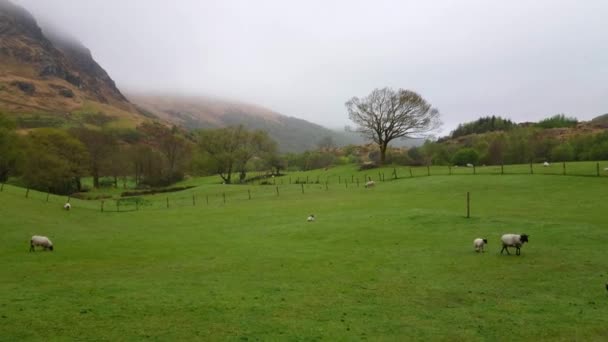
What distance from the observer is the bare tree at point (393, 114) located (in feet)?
300

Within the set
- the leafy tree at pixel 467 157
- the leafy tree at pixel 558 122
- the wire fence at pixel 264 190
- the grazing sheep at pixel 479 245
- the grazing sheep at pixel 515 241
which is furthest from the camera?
the leafy tree at pixel 558 122

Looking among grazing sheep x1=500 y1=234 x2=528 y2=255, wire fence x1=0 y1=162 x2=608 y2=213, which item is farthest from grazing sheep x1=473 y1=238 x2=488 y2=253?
wire fence x1=0 y1=162 x2=608 y2=213

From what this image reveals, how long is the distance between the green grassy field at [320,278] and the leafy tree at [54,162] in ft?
151

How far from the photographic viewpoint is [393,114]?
301 feet

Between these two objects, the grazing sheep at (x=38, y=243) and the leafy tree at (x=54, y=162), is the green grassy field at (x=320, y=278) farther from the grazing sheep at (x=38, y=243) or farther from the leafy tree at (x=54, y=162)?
the leafy tree at (x=54, y=162)

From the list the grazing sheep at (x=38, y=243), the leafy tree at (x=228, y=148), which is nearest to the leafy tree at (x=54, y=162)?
the leafy tree at (x=228, y=148)

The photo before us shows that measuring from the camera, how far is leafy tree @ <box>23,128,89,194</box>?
255 ft

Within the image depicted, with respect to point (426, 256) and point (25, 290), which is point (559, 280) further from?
point (25, 290)

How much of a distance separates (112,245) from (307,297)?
1794 cm

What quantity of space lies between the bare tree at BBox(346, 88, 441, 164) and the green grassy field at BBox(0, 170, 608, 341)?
55.6 m

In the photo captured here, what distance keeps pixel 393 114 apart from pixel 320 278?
7830 centimetres

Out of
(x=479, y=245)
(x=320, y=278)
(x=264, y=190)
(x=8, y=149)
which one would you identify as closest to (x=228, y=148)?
(x=264, y=190)

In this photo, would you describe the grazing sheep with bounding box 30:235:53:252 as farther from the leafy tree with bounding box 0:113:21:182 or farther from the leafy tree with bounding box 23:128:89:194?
the leafy tree with bounding box 23:128:89:194

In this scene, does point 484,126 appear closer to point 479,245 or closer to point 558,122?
point 558,122
